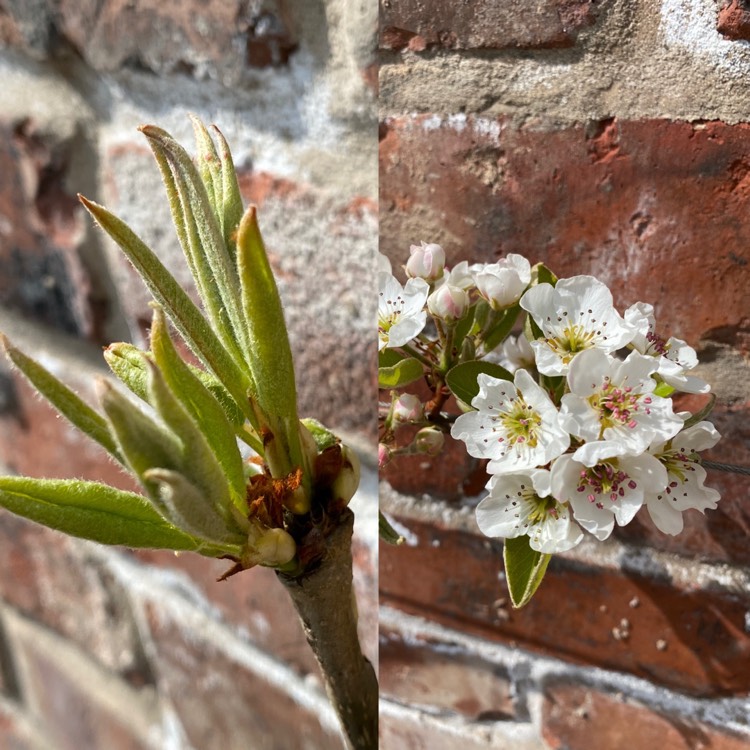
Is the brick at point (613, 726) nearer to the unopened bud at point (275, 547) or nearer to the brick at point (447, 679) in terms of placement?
the brick at point (447, 679)

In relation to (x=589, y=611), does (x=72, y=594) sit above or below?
below

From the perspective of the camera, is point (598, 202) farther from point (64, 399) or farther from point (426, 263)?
point (64, 399)

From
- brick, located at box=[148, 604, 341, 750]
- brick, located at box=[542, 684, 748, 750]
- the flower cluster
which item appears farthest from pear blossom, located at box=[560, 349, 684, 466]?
brick, located at box=[148, 604, 341, 750]

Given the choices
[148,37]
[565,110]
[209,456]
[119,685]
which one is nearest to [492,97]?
[565,110]

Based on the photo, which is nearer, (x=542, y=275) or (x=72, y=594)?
(x=542, y=275)

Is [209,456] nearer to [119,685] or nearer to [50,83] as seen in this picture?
[50,83]

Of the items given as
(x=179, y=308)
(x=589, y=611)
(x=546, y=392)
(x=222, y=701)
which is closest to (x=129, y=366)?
(x=179, y=308)
